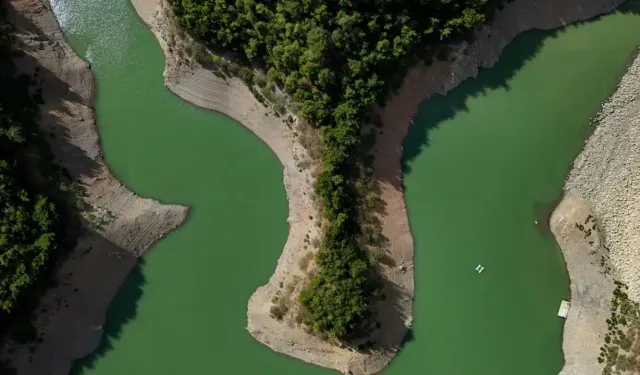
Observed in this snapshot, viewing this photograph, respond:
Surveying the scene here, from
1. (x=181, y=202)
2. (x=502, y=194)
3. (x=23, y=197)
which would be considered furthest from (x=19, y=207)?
(x=502, y=194)

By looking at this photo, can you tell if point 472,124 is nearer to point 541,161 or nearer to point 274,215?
point 541,161

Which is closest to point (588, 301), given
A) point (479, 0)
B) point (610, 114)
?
point (610, 114)

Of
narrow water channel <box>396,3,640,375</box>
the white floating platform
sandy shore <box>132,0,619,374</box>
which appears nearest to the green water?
narrow water channel <box>396,3,640,375</box>

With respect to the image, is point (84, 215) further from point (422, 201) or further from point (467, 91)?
point (467, 91)

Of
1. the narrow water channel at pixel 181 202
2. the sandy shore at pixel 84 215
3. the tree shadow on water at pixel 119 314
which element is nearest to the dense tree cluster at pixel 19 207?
the sandy shore at pixel 84 215

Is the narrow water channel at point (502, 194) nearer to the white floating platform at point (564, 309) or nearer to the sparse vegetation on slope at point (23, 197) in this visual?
the white floating platform at point (564, 309)

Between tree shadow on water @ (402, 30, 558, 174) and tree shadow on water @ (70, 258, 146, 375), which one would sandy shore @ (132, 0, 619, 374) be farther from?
tree shadow on water @ (70, 258, 146, 375)
